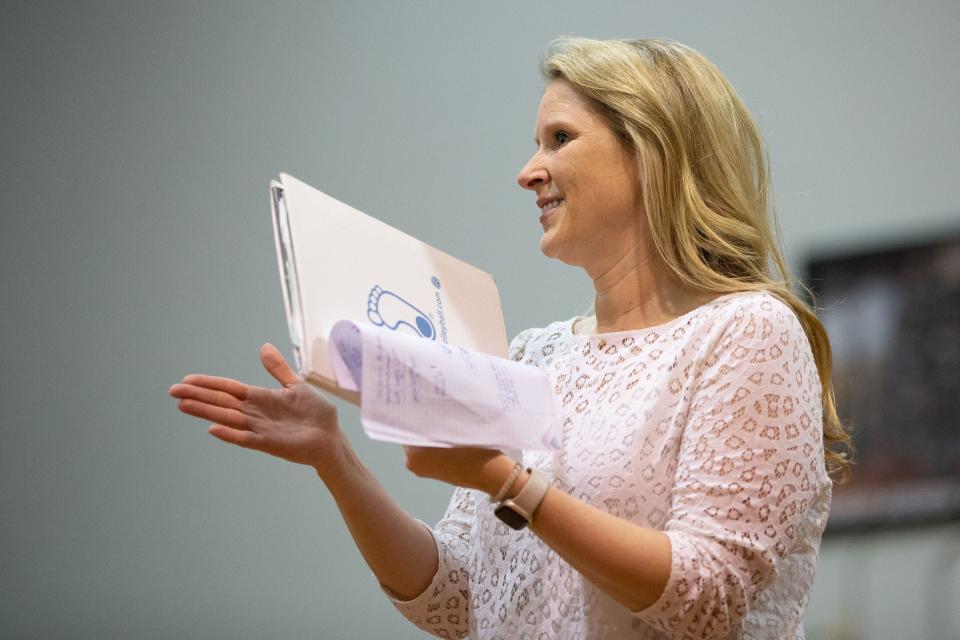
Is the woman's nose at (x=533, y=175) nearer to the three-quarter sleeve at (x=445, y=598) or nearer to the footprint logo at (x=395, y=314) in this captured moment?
the footprint logo at (x=395, y=314)

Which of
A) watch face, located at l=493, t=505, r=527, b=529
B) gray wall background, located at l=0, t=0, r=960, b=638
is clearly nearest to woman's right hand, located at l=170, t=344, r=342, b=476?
watch face, located at l=493, t=505, r=527, b=529

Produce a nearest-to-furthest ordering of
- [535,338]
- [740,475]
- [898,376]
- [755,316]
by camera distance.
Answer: [740,475], [755,316], [535,338], [898,376]

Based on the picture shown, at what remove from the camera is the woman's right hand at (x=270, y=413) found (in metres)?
1.34

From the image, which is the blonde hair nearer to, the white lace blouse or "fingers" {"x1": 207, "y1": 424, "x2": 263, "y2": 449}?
the white lace blouse

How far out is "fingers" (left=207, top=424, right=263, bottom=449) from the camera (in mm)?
1316

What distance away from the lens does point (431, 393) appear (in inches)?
47.3

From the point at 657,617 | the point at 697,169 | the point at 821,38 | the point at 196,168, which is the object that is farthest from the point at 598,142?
the point at 196,168

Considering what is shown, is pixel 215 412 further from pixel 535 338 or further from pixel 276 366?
pixel 535 338

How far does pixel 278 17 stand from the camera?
324cm

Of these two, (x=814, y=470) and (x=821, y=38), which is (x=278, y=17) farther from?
(x=814, y=470)

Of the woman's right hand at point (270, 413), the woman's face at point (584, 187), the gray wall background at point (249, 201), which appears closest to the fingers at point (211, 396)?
the woman's right hand at point (270, 413)

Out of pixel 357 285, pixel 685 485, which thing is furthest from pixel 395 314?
pixel 685 485

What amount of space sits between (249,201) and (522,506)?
2.11 m

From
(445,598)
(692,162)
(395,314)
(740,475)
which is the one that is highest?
(692,162)
